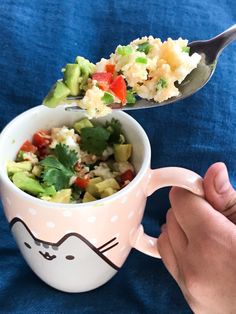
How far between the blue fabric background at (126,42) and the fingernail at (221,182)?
0.13 metres

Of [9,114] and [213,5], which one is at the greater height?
[213,5]

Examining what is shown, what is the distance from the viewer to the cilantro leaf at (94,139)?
581mm

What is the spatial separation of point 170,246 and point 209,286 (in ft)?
0.28

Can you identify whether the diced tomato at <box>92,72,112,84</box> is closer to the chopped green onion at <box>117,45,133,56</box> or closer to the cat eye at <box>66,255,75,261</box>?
the chopped green onion at <box>117,45,133,56</box>

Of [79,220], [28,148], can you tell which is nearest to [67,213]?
[79,220]

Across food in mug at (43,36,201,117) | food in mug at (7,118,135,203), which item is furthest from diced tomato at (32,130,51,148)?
food in mug at (43,36,201,117)

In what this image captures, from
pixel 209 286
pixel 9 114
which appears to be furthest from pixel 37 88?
pixel 209 286

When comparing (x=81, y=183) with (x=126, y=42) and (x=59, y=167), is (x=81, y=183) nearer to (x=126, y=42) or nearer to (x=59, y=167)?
(x=59, y=167)

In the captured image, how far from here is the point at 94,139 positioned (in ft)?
1.91

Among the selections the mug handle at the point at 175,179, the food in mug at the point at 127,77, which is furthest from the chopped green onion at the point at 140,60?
the mug handle at the point at 175,179

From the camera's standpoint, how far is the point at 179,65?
1.62 ft

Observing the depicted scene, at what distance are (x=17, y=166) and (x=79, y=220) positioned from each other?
95mm

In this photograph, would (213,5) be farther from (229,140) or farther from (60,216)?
(60,216)

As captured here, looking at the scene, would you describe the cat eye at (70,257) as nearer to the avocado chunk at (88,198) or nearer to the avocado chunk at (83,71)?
the avocado chunk at (88,198)
